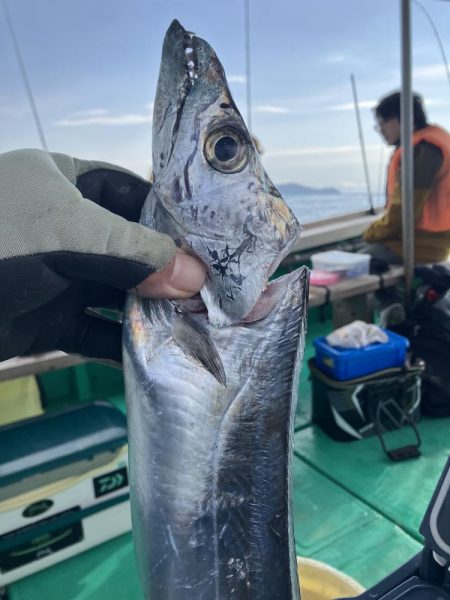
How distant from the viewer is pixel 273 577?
1.16 metres

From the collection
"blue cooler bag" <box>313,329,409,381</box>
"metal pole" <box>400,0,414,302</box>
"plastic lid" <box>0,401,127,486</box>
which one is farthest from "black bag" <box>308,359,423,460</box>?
"plastic lid" <box>0,401,127,486</box>

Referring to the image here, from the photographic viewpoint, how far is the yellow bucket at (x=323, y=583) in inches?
66.0

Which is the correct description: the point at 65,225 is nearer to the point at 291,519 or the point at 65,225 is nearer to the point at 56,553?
the point at 291,519

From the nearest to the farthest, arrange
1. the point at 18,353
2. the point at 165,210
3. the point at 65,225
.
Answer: the point at 65,225
the point at 165,210
the point at 18,353

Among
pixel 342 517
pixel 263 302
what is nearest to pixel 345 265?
pixel 342 517

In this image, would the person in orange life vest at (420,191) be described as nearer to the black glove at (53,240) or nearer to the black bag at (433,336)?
the black bag at (433,336)

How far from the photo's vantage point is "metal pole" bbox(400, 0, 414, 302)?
10.2 ft

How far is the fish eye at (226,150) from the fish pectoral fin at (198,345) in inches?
13.1

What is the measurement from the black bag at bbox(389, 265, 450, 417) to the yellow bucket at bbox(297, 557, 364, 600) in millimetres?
1850

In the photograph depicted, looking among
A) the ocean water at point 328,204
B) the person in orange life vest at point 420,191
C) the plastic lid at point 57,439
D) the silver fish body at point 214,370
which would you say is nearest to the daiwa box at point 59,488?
the plastic lid at point 57,439

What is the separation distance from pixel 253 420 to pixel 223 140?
583 millimetres

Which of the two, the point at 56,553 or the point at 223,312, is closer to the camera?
the point at 223,312

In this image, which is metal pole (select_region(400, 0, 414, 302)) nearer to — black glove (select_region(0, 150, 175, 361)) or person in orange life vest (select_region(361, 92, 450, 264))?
person in orange life vest (select_region(361, 92, 450, 264))

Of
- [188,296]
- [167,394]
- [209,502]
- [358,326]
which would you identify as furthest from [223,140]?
[358,326]
